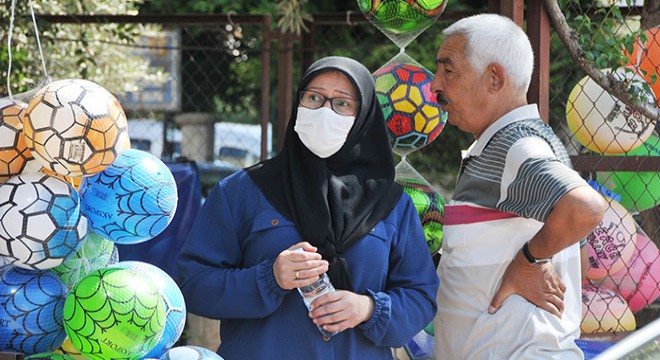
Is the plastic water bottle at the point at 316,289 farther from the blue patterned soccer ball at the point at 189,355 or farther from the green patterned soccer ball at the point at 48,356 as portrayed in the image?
the green patterned soccer ball at the point at 48,356

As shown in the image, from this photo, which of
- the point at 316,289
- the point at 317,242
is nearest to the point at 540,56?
the point at 317,242

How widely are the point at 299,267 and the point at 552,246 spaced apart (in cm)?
75

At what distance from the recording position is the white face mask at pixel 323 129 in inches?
112

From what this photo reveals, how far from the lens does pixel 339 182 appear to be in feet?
9.50

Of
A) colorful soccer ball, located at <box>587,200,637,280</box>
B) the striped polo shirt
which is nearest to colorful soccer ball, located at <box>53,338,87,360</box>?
the striped polo shirt

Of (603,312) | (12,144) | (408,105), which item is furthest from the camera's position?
(603,312)

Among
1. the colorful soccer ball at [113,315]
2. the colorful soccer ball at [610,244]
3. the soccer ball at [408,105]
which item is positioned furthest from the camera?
the colorful soccer ball at [610,244]

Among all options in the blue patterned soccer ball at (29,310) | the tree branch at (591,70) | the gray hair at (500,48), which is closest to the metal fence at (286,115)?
the tree branch at (591,70)

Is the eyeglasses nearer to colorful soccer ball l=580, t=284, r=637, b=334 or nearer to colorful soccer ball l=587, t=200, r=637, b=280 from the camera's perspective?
colorful soccer ball l=587, t=200, r=637, b=280

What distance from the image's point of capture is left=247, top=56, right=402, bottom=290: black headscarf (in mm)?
2832

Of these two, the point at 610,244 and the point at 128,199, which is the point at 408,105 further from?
the point at 128,199

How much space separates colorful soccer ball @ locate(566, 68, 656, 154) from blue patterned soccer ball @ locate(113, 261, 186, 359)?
2073 millimetres

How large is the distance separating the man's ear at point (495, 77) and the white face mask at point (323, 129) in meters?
0.50

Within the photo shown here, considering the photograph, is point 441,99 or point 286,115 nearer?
point 441,99
